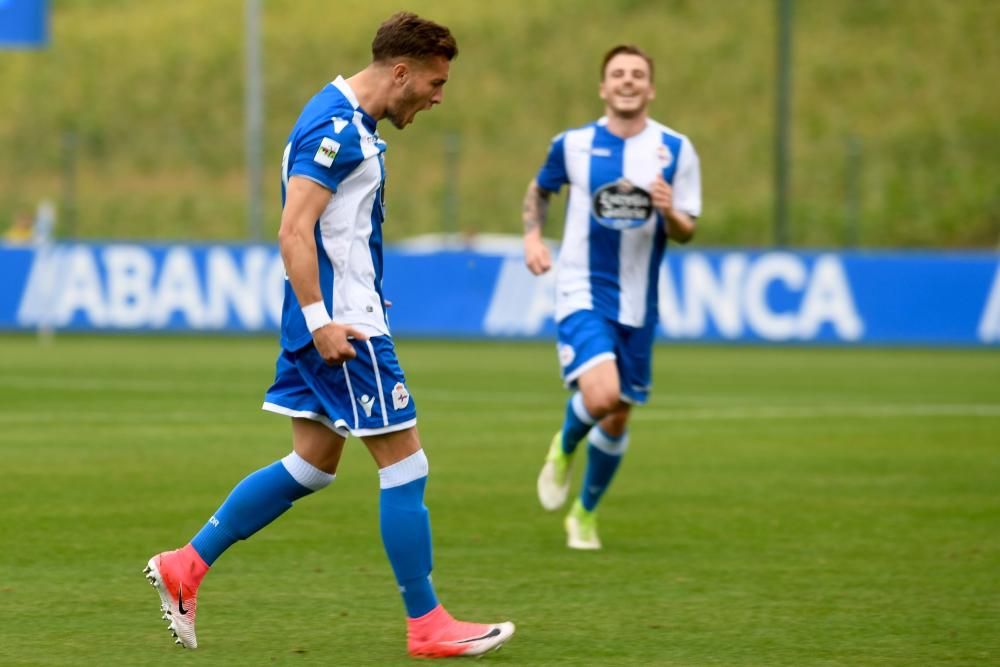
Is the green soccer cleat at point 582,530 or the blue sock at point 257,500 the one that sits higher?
the blue sock at point 257,500

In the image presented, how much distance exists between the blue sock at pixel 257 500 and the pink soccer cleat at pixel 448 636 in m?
0.60

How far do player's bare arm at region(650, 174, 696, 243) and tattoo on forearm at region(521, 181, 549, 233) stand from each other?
66 cm

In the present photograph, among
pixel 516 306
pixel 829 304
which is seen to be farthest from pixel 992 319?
pixel 516 306

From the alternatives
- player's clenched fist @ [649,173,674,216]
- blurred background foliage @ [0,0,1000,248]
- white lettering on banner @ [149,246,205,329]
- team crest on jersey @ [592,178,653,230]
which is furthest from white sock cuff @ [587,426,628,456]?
blurred background foliage @ [0,0,1000,248]

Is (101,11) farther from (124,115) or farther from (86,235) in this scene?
(86,235)

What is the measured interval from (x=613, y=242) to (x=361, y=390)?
3.09 metres

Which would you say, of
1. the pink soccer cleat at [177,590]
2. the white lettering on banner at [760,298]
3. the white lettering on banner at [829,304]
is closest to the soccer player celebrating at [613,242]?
the pink soccer cleat at [177,590]

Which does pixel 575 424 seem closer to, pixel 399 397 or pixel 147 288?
pixel 399 397

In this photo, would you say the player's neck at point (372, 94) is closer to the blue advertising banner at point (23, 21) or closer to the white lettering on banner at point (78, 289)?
the white lettering on banner at point (78, 289)

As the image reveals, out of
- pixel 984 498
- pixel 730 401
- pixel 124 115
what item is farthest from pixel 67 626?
pixel 124 115

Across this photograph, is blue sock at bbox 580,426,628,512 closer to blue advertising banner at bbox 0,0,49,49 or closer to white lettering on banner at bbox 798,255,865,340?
white lettering on banner at bbox 798,255,865,340

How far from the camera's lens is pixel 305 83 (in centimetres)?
5800

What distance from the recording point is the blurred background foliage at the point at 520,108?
4394 centimetres

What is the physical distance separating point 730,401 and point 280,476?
10385 mm
